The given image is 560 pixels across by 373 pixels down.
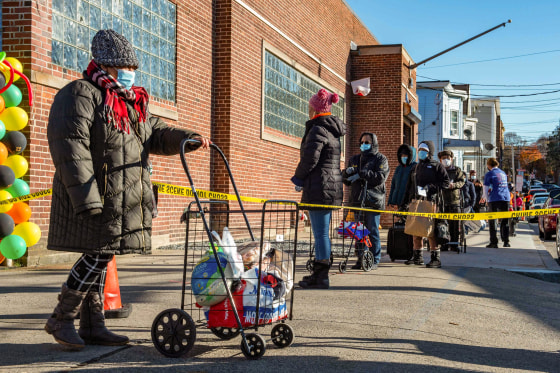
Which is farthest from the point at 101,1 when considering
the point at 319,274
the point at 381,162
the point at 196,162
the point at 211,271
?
the point at 211,271

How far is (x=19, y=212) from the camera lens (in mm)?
7246

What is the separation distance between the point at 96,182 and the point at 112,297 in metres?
1.48

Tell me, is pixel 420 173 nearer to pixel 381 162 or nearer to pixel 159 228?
pixel 381 162

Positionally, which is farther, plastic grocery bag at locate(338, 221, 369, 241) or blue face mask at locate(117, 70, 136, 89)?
plastic grocery bag at locate(338, 221, 369, 241)

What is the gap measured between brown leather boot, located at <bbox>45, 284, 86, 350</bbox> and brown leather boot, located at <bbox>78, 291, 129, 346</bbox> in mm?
165

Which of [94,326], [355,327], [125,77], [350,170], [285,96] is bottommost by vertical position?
[355,327]

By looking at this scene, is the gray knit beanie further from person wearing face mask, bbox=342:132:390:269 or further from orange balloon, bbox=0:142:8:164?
person wearing face mask, bbox=342:132:390:269

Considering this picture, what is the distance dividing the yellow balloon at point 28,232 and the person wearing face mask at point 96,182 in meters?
3.58

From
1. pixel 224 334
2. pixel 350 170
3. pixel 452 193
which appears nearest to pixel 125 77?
pixel 224 334

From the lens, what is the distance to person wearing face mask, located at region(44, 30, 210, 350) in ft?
12.0

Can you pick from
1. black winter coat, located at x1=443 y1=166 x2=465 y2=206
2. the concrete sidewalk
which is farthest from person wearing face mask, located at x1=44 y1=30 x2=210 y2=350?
black winter coat, located at x1=443 y1=166 x2=465 y2=206

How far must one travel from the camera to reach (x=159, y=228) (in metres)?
10.8

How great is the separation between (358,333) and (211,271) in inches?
55.8

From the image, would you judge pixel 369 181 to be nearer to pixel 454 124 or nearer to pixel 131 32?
pixel 131 32
